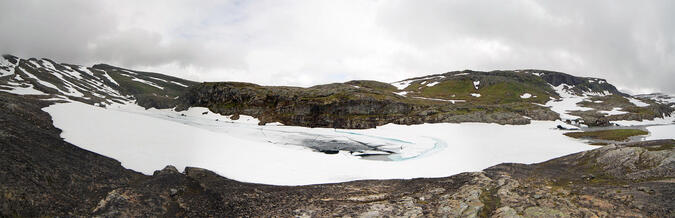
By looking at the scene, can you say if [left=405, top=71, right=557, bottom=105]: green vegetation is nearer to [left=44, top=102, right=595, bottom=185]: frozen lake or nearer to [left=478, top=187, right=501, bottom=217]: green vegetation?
[left=44, top=102, right=595, bottom=185]: frozen lake

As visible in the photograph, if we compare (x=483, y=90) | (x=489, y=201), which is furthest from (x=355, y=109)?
(x=483, y=90)

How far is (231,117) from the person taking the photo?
236 feet

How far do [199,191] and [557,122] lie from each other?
7827cm

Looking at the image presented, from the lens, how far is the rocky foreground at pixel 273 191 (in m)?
10.4

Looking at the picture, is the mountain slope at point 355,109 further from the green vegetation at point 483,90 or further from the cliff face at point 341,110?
the green vegetation at point 483,90

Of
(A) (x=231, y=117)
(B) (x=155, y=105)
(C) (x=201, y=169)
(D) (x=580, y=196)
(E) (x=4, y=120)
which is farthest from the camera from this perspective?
(B) (x=155, y=105)

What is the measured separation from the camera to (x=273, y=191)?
580 inches

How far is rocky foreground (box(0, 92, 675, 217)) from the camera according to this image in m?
10.4

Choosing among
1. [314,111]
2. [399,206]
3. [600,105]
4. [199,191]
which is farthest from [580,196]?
[600,105]

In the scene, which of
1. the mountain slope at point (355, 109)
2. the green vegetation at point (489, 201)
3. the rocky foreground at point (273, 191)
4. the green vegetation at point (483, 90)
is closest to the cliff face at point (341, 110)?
the mountain slope at point (355, 109)

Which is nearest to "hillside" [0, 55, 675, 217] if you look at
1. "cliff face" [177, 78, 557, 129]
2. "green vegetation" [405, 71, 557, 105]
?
"cliff face" [177, 78, 557, 129]

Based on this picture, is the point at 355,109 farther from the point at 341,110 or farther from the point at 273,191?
the point at 273,191

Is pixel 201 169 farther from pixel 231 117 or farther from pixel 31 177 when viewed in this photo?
pixel 231 117

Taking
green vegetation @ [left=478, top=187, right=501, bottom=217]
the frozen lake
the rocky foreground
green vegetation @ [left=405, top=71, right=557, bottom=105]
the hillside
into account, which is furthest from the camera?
green vegetation @ [left=405, top=71, right=557, bottom=105]
